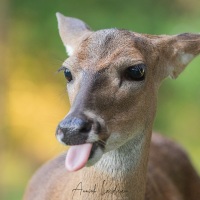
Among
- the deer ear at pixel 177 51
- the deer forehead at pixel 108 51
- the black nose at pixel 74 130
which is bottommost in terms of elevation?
Answer: the black nose at pixel 74 130

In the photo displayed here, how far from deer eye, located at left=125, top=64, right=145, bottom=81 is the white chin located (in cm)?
56

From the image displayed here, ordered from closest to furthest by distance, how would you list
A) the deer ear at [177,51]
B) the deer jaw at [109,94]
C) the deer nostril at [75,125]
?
the deer nostril at [75,125]
the deer jaw at [109,94]
the deer ear at [177,51]

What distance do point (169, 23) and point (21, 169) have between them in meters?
3.75

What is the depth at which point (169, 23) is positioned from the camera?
48.2 ft

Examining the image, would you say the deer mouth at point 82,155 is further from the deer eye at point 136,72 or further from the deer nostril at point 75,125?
the deer eye at point 136,72

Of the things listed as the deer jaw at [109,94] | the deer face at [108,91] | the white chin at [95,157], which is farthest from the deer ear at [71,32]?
the white chin at [95,157]

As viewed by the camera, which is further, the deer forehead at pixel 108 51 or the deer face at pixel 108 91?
the deer forehead at pixel 108 51

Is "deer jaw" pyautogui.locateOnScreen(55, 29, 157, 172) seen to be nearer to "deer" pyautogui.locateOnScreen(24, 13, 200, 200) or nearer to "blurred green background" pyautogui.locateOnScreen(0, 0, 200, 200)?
"deer" pyautogui.locateOnScreen(24, 13, 200, 200)

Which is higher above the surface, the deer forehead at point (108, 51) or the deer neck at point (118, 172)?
the deer forehead at point (108, 51)

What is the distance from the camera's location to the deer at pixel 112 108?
15.9 ft

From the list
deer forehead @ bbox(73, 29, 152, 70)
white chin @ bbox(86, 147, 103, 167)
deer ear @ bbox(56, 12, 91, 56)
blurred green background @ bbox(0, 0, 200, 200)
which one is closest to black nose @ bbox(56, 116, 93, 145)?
white chin @ bbox(86, 147, 103, 167)

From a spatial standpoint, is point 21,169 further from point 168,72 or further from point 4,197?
point 168,72

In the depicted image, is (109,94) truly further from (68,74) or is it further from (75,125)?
(75,125)

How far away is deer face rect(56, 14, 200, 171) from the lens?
476 cm
